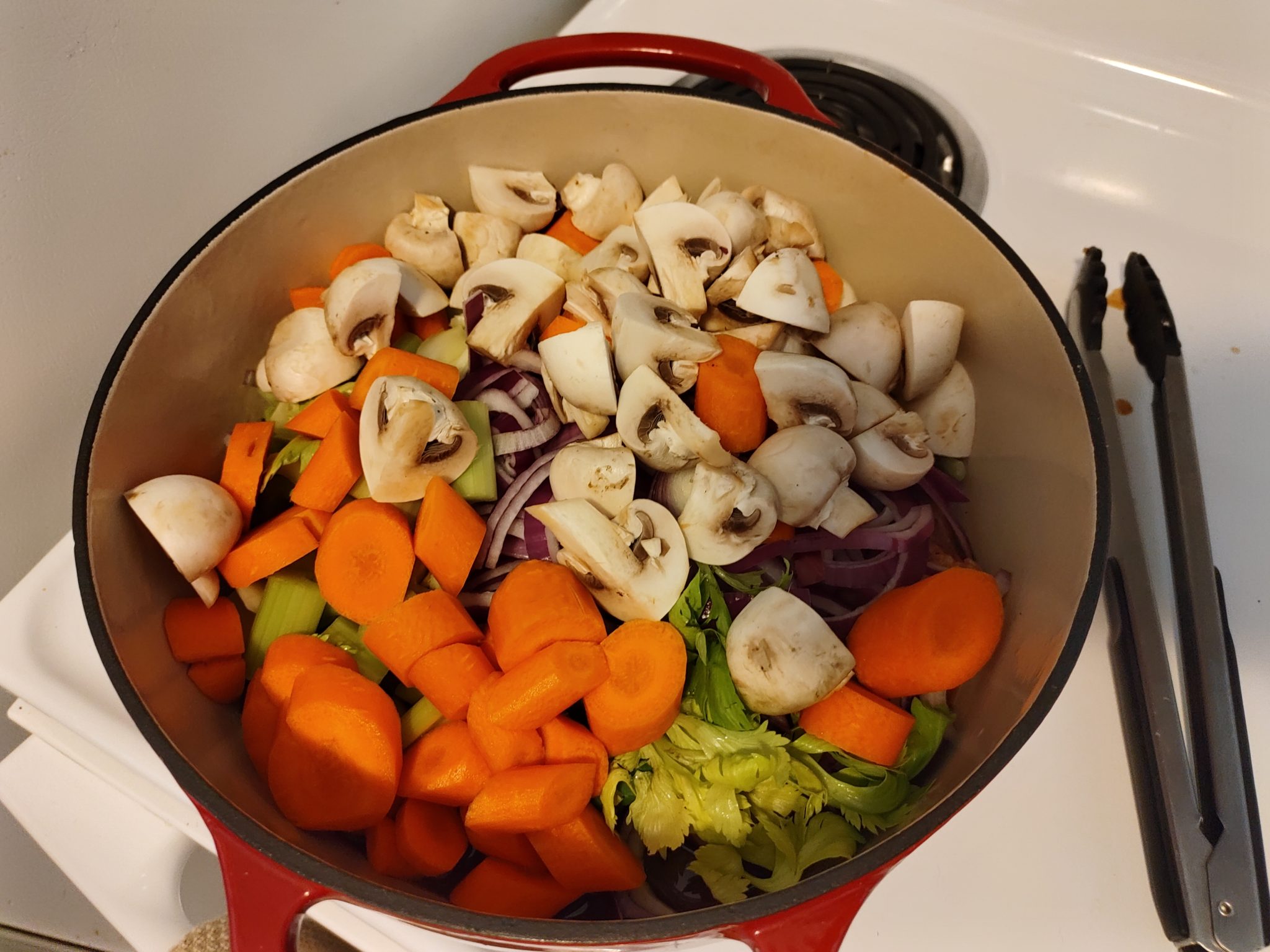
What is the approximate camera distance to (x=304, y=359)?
0.99 metres

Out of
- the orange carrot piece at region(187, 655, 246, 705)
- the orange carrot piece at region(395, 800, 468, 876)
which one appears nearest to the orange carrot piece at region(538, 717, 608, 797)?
the orange carrot piece at region(395, 800, 468, 876)

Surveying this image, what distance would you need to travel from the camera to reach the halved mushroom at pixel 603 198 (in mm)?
1083

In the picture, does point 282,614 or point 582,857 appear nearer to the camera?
point 582,857

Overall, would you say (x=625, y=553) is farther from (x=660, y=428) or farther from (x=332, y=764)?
(x=332, y=764)

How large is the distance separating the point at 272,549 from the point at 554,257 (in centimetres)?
53

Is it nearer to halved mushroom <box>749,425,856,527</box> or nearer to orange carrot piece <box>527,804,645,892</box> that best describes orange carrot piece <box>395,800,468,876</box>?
orange carrot piece <box>527,804,645,892</box>

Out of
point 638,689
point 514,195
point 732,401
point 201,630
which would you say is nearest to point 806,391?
point 732,401

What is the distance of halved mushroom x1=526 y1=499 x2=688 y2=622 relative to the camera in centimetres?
83

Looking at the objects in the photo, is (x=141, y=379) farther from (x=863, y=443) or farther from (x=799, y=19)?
(x=799, y=19)

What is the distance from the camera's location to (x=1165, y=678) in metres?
0.89

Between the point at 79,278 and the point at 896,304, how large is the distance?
109cm

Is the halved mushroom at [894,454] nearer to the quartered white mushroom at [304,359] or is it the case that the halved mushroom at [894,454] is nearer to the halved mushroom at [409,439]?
the halved mushroom at [409,439]

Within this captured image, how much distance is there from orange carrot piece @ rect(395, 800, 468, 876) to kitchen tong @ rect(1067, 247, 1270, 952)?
0.73 meters

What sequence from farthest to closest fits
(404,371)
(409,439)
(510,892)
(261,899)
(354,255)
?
1. (354,255)
2. (404,371)
3. (409,439)
4. (510,892)
5. (261,899)
